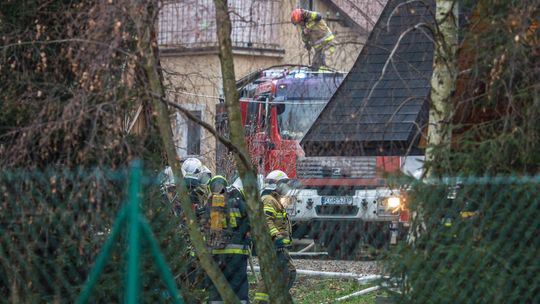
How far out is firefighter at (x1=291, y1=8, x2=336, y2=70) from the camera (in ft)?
22.0

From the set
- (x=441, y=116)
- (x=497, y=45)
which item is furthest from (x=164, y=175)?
(x=497, y=45)

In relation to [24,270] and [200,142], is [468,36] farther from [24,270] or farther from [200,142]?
[24,270]

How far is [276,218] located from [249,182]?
13.0 ft

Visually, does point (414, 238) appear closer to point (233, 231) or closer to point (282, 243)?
point (233, 231)

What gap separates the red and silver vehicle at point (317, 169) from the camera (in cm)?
659

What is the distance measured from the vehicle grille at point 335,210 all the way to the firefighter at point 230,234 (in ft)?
3.25

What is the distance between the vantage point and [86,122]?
5.59 m

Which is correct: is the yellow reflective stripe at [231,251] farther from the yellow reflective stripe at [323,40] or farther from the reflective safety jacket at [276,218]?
the yellow reflective stripe at [323,40]

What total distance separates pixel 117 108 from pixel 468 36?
2.21 m

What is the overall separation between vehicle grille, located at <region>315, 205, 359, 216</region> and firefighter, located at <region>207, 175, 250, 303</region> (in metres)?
0.99

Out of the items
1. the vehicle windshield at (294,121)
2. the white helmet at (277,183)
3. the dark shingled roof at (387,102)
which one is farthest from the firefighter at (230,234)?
the vehicle windshield at (294,121)

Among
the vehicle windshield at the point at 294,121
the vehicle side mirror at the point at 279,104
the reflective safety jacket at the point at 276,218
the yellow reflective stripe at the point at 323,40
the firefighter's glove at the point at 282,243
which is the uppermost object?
the yellow reflective stripe at the point at 323,40

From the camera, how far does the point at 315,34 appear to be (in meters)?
7.54

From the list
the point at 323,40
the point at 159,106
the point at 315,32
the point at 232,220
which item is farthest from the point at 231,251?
the point at 159,106
